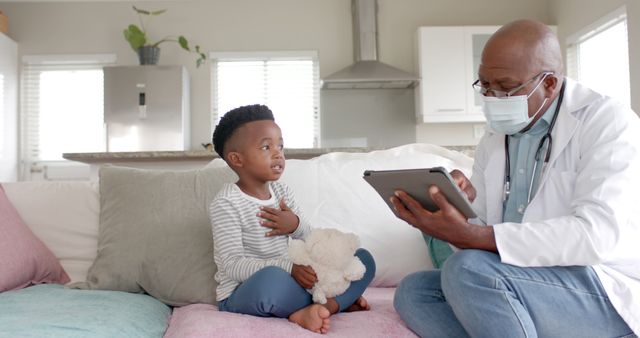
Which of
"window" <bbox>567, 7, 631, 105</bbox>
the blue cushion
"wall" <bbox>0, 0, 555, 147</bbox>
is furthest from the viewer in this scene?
"wall" <bbox>0, 0, 555, 147</bbox>

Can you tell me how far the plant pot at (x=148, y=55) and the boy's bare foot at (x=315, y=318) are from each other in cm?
430

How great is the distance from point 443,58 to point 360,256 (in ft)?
13.2

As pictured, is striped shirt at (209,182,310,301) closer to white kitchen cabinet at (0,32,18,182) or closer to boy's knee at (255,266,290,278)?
boy's knee at (255,266,290,278)

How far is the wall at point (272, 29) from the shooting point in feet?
18.4

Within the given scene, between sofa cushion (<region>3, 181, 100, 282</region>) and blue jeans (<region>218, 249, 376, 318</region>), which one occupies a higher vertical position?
sofa cushion (<region>3, 181, 100, 282</region>)

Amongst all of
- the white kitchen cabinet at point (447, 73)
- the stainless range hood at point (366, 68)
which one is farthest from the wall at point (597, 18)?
the stainless range hood at point (366, 68)

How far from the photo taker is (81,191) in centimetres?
195

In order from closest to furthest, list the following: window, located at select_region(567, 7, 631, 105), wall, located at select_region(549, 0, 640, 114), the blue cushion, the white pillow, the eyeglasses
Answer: the blue cushion < the eyeglasses < the white pillow < wall, located at select_region(549, 0, 640, 114) < window, located at select_region(567, 7, 631, 105)

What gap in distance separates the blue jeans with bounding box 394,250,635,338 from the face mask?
0.36 metres

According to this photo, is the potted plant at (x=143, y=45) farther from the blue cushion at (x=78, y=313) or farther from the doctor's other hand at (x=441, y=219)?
the doctor's other hand at (x=441, y=219)

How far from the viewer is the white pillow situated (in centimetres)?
181

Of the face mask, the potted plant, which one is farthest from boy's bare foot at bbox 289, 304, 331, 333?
the potted plant

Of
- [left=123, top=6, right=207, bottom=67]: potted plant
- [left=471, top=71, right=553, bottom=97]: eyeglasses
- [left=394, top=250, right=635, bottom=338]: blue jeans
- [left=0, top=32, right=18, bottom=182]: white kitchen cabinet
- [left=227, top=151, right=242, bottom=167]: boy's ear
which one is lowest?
[left=394, top=250, right=635, bottom=338]: blue jeans

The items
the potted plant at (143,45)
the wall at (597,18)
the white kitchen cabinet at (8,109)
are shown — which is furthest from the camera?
the white kitchen cabinet at (8,109)
